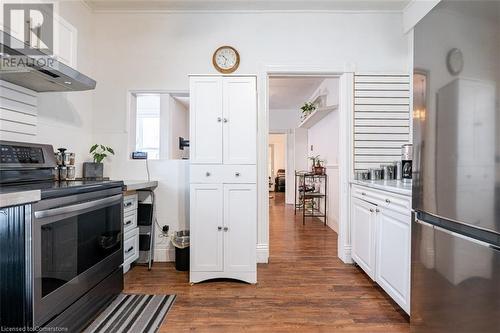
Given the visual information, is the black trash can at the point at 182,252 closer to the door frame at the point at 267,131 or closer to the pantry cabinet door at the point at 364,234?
the door frame at the point at 267,131

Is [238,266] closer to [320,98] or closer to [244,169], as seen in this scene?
[244,169]

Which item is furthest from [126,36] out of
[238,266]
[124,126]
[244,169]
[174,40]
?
[238,266]

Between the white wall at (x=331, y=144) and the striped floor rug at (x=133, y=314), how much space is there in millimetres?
3164

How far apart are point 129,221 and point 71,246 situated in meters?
0.99

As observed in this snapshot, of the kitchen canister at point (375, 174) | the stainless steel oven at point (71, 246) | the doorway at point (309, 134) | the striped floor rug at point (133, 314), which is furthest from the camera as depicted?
the doorway at point (309, 134)

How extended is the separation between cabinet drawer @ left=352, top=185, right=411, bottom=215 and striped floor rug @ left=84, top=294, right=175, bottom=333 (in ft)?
6.21

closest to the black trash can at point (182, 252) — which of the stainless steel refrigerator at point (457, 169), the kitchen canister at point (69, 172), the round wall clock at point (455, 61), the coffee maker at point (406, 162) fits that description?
the kitchen canister at point (69, 172)

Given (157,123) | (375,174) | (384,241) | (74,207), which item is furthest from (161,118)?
(384,241)

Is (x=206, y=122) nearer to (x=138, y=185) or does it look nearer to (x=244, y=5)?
(x=138, y=185)

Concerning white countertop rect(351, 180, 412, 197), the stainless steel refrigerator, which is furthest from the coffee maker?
the stainless steel refrigerator

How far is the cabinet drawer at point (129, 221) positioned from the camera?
245 cm

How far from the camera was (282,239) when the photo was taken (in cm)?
383

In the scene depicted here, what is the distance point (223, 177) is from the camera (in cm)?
239

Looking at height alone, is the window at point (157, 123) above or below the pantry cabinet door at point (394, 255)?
above
